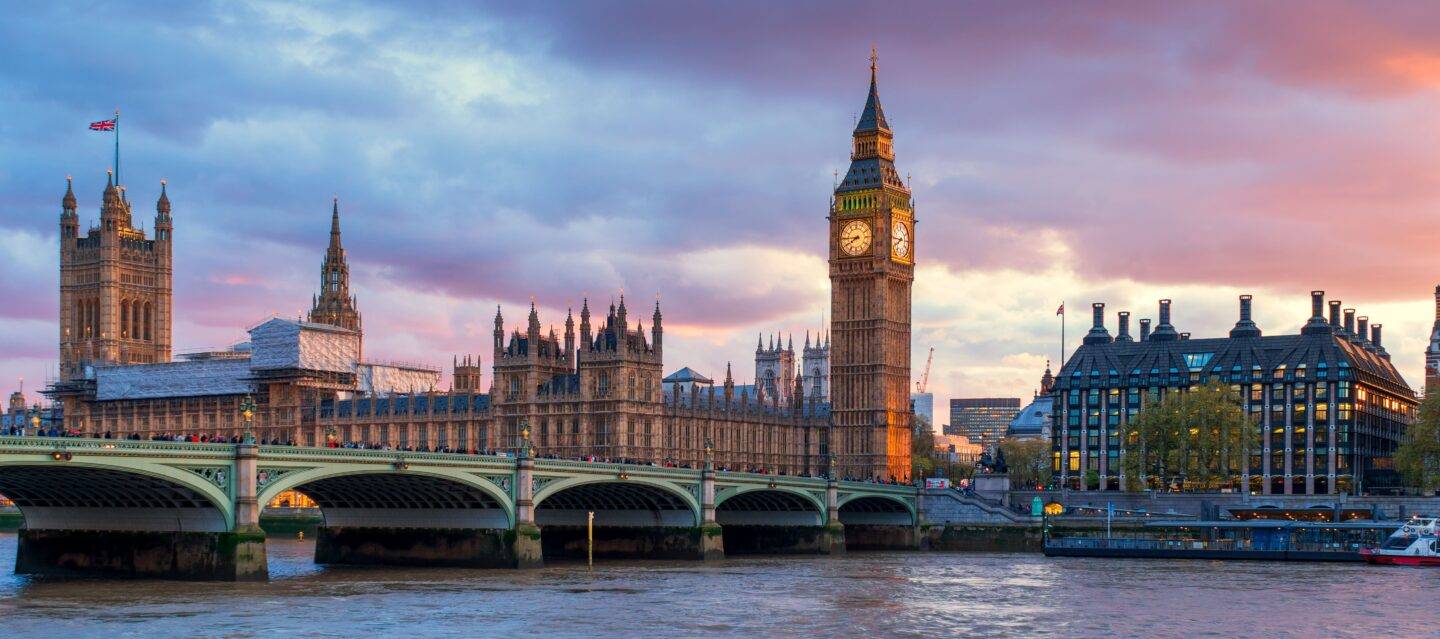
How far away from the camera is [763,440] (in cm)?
16875

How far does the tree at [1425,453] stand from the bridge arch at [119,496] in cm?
9761

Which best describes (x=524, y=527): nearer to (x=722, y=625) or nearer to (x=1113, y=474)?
(x=722, y=625)

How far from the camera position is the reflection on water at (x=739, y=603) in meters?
63.8

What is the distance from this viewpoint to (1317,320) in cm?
17100

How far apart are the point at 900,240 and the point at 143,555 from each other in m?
105

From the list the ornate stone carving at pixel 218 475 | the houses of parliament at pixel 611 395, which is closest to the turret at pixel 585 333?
the houses of parliament at pixel 611 395

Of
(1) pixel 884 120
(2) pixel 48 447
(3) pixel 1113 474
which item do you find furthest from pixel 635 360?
(2) pixel 48 447

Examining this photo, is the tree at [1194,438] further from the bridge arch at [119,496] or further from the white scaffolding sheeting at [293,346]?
the bridge arch at [119,496]

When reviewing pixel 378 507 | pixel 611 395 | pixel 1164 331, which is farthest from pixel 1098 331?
pixel 378 507

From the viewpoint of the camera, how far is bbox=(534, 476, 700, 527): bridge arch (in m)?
105

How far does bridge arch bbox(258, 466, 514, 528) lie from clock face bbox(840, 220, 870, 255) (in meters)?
83.6

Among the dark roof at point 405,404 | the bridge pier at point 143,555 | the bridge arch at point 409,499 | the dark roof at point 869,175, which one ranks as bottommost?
the bridge pier at point 143,555

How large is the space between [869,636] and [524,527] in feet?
105

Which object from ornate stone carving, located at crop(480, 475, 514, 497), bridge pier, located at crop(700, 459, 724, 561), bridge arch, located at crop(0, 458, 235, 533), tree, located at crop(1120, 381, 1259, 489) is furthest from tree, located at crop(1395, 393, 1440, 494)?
bridge arch, located at crop(0, 458, 235, 533)
